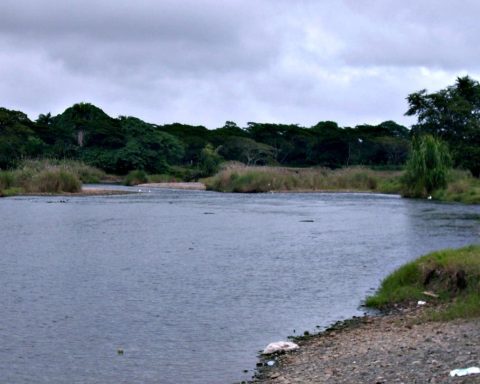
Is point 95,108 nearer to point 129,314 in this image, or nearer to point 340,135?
point 340,135

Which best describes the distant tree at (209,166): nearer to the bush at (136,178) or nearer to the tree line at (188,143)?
the tree line at (188,143)

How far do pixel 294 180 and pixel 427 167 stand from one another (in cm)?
2174

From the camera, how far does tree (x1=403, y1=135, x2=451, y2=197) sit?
6322 centimetres

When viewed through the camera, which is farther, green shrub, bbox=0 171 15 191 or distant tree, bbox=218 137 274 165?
distant tree, bbox=218 137 274 165

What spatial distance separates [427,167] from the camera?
210 ft

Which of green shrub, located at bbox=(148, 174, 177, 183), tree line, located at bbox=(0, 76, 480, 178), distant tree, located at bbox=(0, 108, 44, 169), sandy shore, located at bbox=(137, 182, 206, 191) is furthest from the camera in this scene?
tree line, located at bbox=(0, 76, 480, 178)

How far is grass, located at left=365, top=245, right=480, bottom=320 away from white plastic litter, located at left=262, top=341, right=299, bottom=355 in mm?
3160

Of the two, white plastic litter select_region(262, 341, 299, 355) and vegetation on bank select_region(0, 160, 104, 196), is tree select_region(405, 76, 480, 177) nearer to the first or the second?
vegetation on bank select_region(0, 160, 104, 196)

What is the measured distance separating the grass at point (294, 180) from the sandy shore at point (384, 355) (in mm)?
65082

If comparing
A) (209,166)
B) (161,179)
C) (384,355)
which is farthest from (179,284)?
(161,179)

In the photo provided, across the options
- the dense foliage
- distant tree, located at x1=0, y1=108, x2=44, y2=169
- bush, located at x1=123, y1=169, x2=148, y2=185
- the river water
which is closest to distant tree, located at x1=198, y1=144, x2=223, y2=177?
the dense foliage

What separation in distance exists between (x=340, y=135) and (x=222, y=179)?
1926 inches

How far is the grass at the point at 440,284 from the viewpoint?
15.7 meters

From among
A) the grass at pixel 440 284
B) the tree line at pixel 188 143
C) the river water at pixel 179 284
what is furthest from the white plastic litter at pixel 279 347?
the tree line at pixel 188 143
